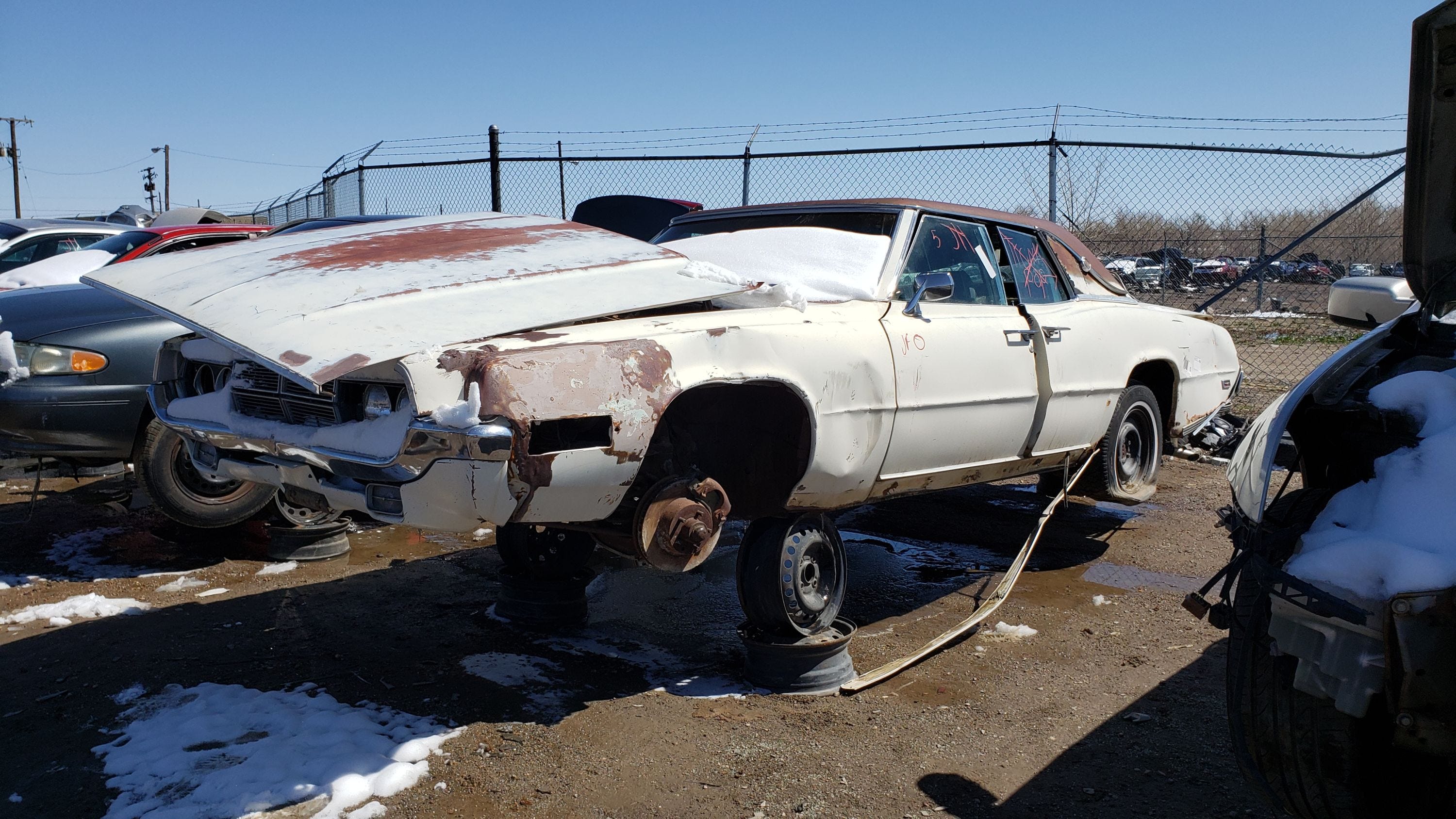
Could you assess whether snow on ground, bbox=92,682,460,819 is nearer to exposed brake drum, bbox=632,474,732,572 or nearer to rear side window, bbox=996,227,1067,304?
exposed brake drum, bbox=632,474,732,572

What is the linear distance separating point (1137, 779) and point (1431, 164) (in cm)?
175

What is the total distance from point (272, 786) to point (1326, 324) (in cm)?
1781

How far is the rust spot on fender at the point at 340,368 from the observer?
2506 mm

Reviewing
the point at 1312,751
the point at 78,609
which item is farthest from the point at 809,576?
the point at 78,609

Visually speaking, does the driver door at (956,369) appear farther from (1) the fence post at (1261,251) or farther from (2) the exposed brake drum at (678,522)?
(1) the fence post at (1261,251)

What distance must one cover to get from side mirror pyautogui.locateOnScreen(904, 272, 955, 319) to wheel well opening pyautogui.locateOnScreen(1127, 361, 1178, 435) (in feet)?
6.61

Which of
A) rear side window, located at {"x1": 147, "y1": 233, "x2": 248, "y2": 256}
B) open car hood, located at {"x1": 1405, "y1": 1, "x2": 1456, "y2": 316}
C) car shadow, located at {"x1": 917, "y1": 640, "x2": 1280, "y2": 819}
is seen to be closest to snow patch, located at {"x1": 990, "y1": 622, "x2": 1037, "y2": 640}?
car shadow, located at {"x1": 917, "y1": 640, "x2": 1280, "y2": 819}

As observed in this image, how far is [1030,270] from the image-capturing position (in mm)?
4875

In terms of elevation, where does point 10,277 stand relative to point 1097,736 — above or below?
above

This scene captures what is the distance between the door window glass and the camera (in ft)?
13.6

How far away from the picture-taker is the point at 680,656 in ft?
12.8

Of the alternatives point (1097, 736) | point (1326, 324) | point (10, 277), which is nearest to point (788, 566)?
point (1097, 736)

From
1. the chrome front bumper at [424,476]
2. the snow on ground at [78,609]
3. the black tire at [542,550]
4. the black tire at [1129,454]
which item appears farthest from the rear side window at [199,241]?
the black tire at [1129,454]

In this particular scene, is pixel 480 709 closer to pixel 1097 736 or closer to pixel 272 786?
pixel 272 786
